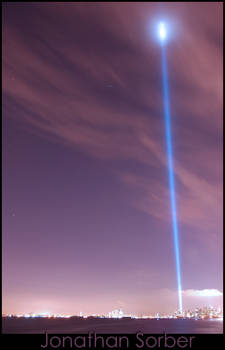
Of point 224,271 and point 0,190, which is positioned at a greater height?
point 0,190

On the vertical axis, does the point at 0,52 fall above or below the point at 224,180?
above
